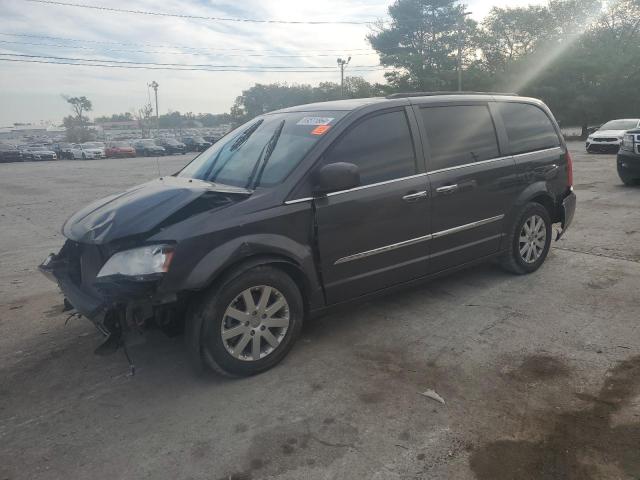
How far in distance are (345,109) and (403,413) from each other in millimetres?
2257

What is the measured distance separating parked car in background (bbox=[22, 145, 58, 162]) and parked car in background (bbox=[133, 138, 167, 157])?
21.6 ft

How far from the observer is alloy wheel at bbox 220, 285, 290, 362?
3.30 m

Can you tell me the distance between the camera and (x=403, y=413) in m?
2.95

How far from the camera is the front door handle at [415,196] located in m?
4.01

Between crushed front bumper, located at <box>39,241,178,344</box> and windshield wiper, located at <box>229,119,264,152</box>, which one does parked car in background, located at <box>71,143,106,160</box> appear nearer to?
windshield wiper, located at <box>229,119,264,152</box>

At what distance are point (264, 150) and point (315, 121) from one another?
455mm

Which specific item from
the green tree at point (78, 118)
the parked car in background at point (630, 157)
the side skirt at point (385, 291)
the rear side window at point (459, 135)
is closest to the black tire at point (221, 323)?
the side skirt at point (385, 291)

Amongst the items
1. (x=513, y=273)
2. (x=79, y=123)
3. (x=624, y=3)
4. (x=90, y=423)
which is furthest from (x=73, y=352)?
(x=79, y=123)

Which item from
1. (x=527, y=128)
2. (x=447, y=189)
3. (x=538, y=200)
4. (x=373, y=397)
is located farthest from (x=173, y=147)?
(x=373, y=397)

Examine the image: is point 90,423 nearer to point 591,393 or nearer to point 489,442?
point 489,442

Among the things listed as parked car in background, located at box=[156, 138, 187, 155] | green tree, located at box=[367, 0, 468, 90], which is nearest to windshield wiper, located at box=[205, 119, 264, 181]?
parked car in background, located at box=[156, 138, 187, 155]

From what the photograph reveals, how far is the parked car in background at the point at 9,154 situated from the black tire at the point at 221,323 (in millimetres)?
41744

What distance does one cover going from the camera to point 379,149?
396cm

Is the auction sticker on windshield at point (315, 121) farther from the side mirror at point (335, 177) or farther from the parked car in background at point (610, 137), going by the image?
the parked car in background at point (610, 137)
